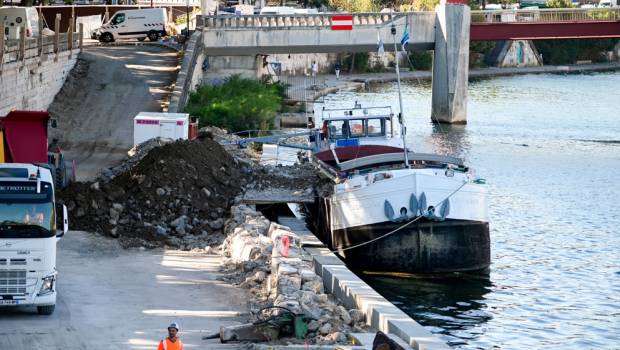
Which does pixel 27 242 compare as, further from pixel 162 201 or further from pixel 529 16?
pixel 529 16

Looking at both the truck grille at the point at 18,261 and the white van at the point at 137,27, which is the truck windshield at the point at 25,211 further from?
the white van at the point at 137,27

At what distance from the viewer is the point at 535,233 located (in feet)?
166

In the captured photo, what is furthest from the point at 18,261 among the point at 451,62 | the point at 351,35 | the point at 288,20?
the point at 451,62

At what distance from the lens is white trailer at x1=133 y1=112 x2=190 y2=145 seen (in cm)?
5466

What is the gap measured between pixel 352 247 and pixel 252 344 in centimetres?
1543

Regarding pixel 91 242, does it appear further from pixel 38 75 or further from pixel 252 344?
pixel 38 75

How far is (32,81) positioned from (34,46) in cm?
270

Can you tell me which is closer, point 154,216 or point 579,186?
point 154,216

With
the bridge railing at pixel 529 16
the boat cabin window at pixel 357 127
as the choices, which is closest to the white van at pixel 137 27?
the bridge railing at pixel 529 16

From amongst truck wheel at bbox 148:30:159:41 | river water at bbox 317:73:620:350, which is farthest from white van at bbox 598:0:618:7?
truck wheel at bbox 148:30:159:41

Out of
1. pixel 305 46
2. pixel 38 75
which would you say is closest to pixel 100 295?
pixel 38 75

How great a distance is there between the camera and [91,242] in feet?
122

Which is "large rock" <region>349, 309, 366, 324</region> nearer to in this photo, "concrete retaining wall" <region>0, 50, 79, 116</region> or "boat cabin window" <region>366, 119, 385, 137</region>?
"boat cabin window" <region>366, 119, 385, 137</region>

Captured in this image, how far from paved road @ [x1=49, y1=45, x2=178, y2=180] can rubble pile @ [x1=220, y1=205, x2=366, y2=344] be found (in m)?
14.6
